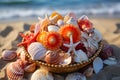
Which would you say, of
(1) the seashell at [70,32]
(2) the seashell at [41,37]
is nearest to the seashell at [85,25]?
(1) the seashell at [70,32]

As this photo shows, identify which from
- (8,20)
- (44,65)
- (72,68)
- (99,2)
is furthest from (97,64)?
(99,2)

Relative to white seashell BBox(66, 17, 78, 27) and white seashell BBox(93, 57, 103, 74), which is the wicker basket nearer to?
white seashell BBox(93, 57, 103, 74)

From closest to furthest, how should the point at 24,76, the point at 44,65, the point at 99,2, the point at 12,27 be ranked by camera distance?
the point at 44,65
the point at 24,76
the point at 12,27
the point at 99,2

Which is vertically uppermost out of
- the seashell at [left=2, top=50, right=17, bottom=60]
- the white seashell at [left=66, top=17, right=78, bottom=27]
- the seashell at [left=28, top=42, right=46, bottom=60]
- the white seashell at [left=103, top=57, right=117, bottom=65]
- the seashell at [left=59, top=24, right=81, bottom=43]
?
the white seashell at [left=66, top=17, right=78, bottom=27]

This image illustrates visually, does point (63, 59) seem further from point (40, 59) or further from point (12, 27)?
point (12, 27)

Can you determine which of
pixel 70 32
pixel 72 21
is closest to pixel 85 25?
pixel 72 21

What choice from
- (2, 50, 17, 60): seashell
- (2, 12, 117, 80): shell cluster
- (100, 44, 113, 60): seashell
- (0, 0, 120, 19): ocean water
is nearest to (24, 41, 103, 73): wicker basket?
(2, 12, 117, 80): shell cluster
